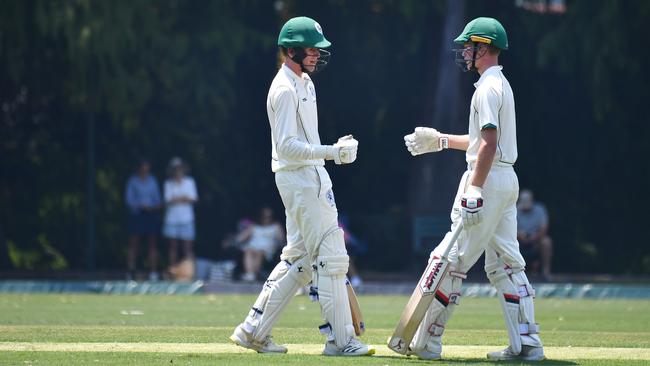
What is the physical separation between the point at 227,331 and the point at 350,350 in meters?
2.38

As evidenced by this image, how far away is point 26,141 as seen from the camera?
2162cm

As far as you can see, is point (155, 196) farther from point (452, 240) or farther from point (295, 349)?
point (452, 240)

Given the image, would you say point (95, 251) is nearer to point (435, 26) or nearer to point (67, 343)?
point (435, 26)

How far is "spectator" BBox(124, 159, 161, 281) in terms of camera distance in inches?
779

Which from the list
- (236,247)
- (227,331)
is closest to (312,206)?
(227,331)

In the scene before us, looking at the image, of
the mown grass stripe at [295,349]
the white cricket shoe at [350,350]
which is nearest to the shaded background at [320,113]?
the mown grass stripe at [295,349]

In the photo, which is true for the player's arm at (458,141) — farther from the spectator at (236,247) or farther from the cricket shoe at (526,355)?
the spectator at (236,247)

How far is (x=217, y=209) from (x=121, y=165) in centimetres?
180

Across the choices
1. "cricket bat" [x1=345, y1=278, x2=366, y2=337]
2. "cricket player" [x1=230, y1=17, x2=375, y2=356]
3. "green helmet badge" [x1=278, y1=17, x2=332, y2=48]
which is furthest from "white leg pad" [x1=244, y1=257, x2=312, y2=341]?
"green helmet badge" [x1=278, y1=17, x2=332, y2=48]

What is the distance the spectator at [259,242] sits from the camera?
19375 mm

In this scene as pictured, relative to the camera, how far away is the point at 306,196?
28.1 feet

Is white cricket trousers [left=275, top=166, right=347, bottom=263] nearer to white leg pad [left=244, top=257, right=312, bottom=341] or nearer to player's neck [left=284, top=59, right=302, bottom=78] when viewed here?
white leg pad [left=244, top=257, right=312, bottom=341]

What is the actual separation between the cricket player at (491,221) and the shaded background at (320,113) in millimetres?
11392

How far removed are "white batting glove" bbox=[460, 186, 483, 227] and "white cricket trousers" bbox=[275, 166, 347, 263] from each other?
886 millimetres
